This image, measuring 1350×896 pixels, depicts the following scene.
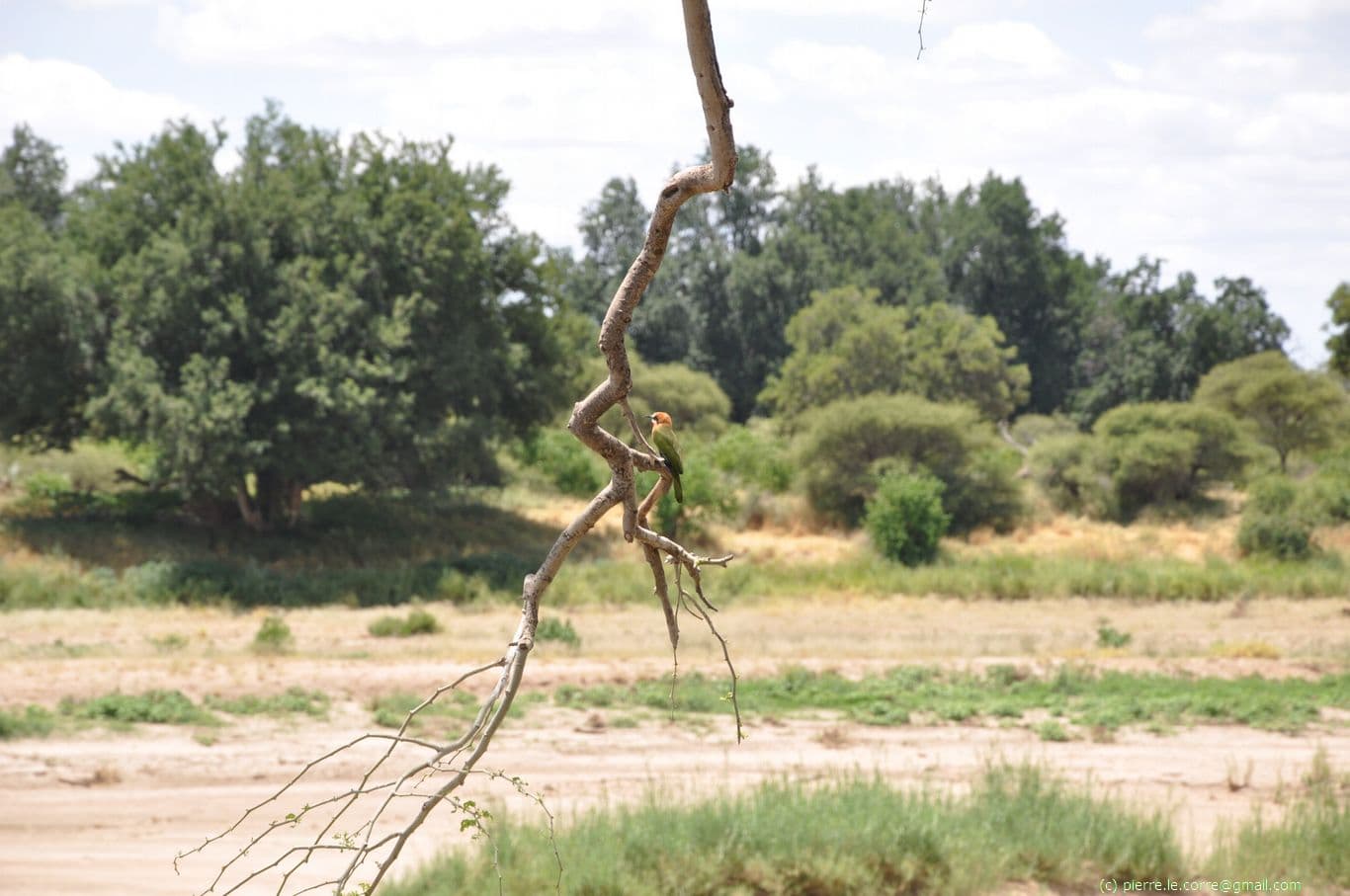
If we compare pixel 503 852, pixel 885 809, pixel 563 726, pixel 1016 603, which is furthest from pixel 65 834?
pixel 1016 603

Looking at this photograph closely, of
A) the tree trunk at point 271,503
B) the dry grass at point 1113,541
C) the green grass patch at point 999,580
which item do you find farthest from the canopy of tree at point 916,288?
the tree trunk at point 271,503

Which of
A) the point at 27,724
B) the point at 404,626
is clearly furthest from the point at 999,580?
the point at 27,724

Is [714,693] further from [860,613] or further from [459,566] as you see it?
[459,566]

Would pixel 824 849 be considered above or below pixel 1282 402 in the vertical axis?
below

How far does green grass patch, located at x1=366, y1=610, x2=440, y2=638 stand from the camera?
76.6 feet

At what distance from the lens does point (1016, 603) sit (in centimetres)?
2905

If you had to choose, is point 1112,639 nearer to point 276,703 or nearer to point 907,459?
point 907,459

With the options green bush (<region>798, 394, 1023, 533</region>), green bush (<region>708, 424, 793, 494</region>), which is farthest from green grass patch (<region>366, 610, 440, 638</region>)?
green bush (<region>708, 424, 793, 494</region>)

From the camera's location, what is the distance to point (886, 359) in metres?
44.2

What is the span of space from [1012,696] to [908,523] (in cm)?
1489

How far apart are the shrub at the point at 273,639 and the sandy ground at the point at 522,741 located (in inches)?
9.5

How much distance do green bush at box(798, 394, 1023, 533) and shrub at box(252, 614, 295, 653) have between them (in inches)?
693

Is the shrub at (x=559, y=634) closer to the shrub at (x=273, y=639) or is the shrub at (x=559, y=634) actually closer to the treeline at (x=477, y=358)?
the shrub at (x=273, y=639)

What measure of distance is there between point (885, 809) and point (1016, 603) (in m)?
19.8
